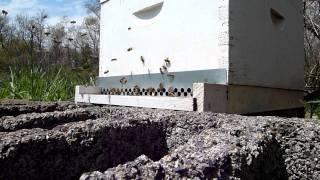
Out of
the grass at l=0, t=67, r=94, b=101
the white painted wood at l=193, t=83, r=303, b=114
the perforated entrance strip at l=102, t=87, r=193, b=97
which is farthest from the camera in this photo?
the grass at l=0, t=67, r=94, b=101

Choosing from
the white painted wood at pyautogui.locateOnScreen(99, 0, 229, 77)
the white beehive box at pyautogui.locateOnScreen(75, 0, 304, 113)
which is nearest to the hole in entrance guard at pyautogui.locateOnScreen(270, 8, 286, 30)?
the white beehive box at pyautogui.locateOnScreen(75, 0, 304, 113)

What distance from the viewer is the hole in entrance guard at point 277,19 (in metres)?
2.36

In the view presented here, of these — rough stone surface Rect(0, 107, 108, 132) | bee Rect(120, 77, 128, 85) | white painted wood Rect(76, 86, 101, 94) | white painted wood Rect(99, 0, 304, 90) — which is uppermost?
white painted wood Rect(99, 0, 304, 90)

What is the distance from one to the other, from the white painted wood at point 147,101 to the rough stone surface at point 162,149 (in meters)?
0.82

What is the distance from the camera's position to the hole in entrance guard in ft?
7.73

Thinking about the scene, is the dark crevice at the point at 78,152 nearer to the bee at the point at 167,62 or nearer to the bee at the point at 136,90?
the bee at the point at 167,62

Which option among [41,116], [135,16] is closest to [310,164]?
[41,116]

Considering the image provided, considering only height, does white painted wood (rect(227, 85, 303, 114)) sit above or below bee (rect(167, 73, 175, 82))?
below

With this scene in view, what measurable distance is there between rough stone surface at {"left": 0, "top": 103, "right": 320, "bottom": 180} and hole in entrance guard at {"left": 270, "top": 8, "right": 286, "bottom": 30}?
170 centimetres

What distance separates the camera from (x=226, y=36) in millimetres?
1786

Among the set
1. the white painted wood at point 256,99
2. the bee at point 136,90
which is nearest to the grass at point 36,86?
the bee at point 136,90

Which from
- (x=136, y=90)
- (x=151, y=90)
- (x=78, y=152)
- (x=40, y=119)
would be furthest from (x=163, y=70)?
(x=78, y=152)

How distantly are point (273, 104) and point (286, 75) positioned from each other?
33cm

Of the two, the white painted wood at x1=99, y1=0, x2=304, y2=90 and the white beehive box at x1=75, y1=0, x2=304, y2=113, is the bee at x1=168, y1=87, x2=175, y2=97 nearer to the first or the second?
the white beehive box at x1=75, y1=0, x2=304, y2=113
